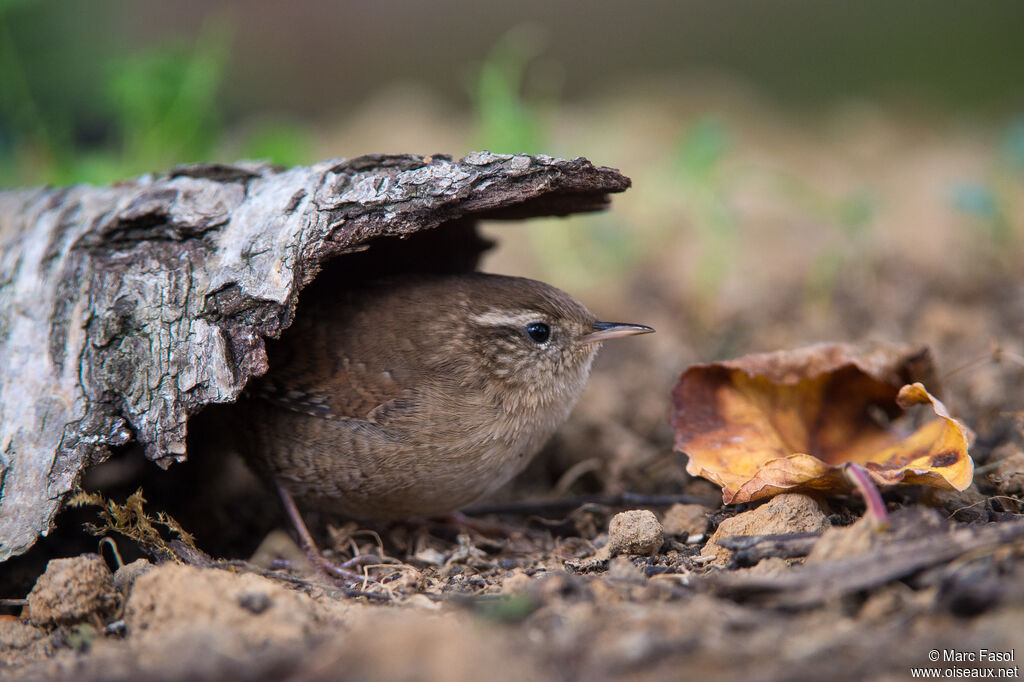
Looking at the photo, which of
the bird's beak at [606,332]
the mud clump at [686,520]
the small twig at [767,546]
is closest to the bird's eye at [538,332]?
the bird's beak at [606,332]

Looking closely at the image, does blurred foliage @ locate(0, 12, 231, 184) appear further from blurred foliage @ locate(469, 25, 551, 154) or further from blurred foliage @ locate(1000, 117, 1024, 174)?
blurred foliage @ locate(1000, 117, 1024, 174)

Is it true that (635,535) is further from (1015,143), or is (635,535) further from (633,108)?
(633,108)

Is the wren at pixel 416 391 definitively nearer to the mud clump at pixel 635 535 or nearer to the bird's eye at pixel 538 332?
the bird's eye at pixel 538 332


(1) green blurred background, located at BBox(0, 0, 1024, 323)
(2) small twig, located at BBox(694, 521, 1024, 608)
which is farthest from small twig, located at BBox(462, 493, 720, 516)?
(1) green blurred background, located at BBox(0, 0, 1024, 323)

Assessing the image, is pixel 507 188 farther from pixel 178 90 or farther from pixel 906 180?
pixel 906 180

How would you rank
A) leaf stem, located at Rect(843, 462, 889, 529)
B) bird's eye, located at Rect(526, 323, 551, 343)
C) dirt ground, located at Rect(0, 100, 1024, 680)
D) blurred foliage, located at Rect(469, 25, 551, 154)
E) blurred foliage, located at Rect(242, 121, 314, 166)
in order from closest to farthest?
dirt ground, located at Rect(0, 100, 1024, 680)
leaf stem, located at Rect(843, 462, 889, 529)
bird's eye, located at Rect(526, 323, 551, 343)
blurred foliage, located at Rect(469, 25, 551, 154)
blurred foliage, located at Rect(242, 121, 314, 166)

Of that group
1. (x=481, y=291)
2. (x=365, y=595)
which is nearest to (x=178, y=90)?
(x=481, y=291)
